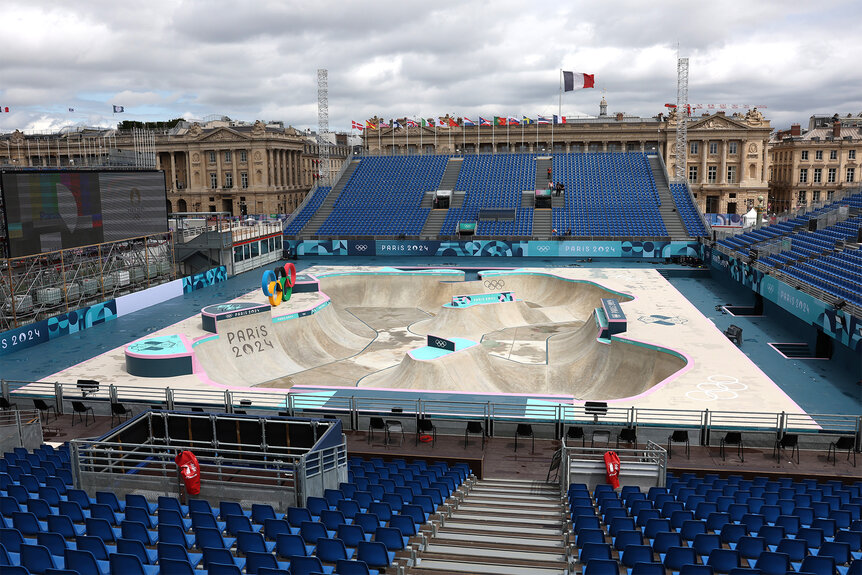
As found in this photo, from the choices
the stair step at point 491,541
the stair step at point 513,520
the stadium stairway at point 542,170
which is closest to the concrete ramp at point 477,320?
the stair step at point 513,520

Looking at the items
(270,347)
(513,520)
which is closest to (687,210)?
(270,347)

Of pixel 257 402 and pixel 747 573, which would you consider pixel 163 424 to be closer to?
pixel 257 402

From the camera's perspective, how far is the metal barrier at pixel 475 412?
2136 cm

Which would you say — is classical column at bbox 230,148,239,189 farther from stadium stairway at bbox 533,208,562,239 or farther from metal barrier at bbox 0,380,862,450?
metal barrier at bbox 0,380,862,450

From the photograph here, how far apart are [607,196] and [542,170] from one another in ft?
36.0

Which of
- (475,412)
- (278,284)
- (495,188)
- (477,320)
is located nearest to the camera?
(475,412)

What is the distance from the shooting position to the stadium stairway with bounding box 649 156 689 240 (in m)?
66.6

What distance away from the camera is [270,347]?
36469mm

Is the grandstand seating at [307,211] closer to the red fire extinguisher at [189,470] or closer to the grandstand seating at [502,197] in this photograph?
the grandstand seating at [502,197]

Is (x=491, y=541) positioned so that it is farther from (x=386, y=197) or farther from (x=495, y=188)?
(x=495, y=188)

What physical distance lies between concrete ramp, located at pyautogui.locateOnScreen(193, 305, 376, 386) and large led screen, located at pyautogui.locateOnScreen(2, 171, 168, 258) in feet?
34.7

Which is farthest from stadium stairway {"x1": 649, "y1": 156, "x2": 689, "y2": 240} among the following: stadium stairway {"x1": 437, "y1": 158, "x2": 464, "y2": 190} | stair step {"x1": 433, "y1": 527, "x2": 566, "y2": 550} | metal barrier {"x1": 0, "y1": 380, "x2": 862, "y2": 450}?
stair step {"x1": 433, "y1": 527, "x2": 566, "y2": 550}

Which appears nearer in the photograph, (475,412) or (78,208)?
(475,412)

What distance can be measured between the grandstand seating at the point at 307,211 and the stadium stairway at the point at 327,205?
1.59 feet
